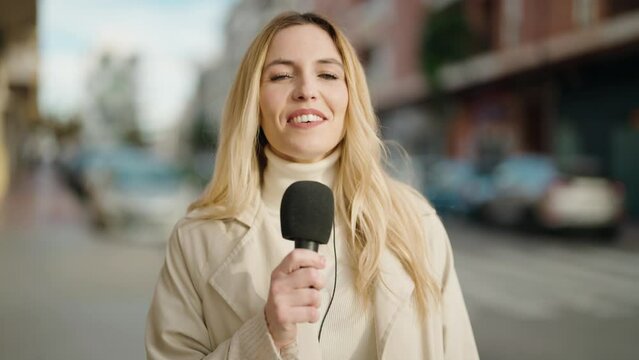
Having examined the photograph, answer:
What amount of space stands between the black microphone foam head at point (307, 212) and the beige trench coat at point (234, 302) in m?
0.25

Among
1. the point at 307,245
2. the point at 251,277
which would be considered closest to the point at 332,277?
the point at 251,277

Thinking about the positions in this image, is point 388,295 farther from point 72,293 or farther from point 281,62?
point 72,293

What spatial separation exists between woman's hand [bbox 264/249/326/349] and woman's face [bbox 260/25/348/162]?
391 mm

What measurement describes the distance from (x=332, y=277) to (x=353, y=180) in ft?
0.78

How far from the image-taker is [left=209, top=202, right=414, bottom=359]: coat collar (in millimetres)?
1579

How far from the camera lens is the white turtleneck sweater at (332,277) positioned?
162 cm

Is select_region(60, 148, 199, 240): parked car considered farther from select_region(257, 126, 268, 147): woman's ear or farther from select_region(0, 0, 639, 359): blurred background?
select_region(257, 126, 268, 147): woman's ear

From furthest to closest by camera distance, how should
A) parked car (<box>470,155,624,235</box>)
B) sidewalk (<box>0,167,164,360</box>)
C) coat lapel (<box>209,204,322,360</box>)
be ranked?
parked car (<box>470,155,624,235</box>)
sidewalk (<box>0,167,164,360</box>)
coat lapel (<box>209,204,322,360</box>)

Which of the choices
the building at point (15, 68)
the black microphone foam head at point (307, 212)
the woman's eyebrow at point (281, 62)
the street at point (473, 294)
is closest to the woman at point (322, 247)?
the woman's eyebrow at point (281, 62)

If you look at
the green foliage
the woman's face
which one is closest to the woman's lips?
the woman's face

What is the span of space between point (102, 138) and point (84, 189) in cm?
5045

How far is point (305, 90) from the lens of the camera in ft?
5.19

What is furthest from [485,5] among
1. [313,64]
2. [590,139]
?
[313,64]

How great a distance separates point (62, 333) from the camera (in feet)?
18.8
